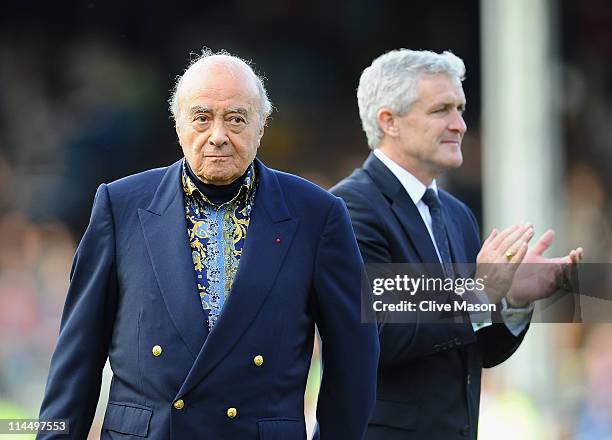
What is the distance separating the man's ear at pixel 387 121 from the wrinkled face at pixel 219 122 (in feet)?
3.85

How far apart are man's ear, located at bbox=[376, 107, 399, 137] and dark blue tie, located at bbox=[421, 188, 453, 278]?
264 millimetres

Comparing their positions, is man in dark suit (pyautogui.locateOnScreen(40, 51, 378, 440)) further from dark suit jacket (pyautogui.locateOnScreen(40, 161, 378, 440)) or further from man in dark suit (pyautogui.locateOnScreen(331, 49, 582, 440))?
man in dark suit (pyautogui.locateOnScreen(331, 49, 582, 440))

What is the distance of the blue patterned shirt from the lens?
12.5 feet

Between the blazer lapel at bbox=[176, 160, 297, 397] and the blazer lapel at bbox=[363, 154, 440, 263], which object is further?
the blazer lapel at bbox=[363, 154, 440, 263]

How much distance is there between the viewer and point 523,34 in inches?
409

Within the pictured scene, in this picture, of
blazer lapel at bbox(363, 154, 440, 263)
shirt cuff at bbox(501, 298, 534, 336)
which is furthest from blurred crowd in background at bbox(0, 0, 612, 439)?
blazer lapel at bbox(363, 154, 440, 263)

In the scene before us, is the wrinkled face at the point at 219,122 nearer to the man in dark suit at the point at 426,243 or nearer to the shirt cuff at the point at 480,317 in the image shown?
the man in dark suit at the point at 426,243

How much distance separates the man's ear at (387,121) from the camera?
500 centimetres

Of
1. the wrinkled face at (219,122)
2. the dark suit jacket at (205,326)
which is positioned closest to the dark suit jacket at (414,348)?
the dark suit jacket at (205,326)

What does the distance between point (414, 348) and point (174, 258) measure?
110 centimetres

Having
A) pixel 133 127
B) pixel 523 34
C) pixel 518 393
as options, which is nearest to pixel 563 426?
pixel 518 393


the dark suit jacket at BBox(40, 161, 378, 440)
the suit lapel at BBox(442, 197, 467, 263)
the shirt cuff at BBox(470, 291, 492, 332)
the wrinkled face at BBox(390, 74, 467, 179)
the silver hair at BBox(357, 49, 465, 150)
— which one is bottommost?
the dark suit jacket at BBox(40, 161, 378, 440)

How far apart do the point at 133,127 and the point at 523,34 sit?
3470 mm

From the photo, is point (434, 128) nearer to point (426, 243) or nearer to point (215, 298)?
point (426, 243)
